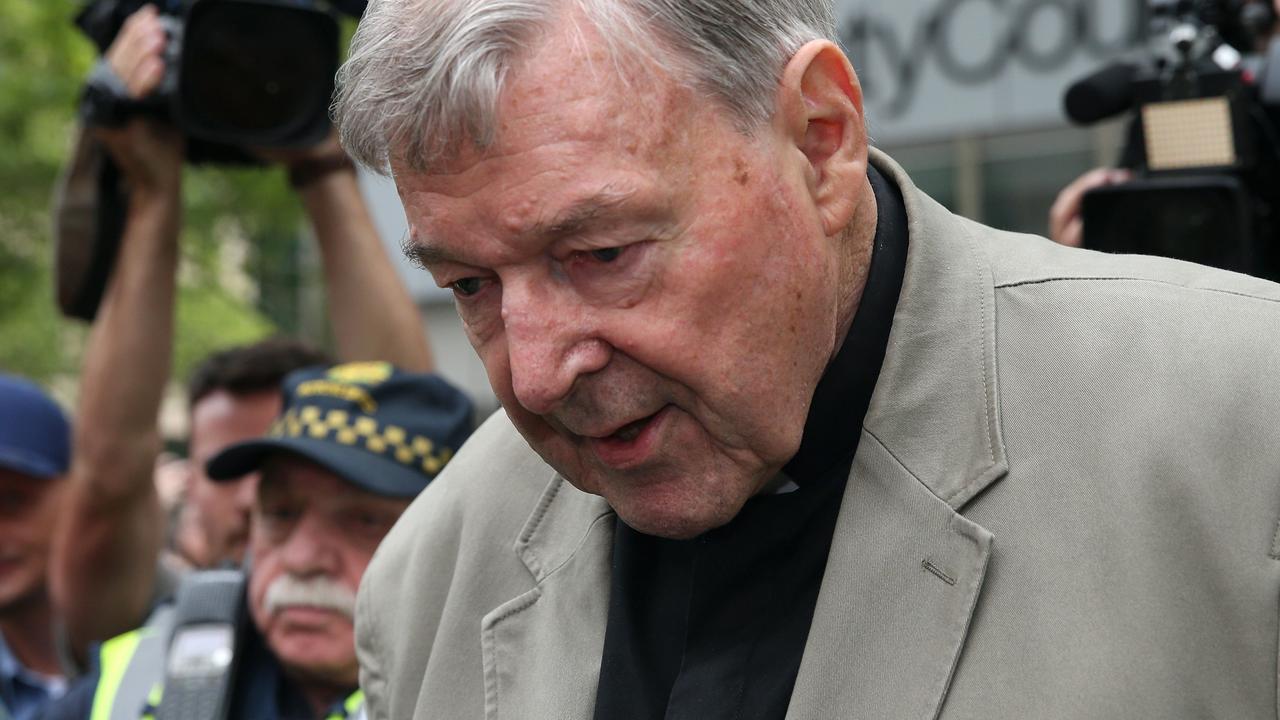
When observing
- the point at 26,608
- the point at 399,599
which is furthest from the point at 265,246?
the point at 399,599

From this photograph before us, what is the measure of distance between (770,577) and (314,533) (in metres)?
1.58

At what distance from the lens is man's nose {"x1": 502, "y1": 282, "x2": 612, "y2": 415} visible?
161 centimetres

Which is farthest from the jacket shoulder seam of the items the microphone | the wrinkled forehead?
the microphone

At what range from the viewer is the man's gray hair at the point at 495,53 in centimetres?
155

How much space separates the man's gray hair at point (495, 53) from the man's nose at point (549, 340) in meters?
0.17

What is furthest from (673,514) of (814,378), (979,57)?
(979,57)

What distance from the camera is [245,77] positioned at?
3.60 meters

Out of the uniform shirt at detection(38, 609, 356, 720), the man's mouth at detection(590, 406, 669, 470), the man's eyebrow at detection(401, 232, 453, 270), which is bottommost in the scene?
the uniform shirt at detection(38, 609, 356, 720)

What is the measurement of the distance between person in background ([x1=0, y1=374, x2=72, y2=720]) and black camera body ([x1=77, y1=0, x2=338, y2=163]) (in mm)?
977

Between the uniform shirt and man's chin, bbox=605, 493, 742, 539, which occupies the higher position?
man's chin, bbox=605, 493, 742, 539

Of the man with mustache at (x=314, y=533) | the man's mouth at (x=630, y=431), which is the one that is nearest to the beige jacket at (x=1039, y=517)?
the man's mouth at (x=630, y=431)

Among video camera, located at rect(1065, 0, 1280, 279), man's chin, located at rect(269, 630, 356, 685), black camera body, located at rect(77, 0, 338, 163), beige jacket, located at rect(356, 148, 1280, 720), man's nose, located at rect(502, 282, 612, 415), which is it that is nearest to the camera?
beige jacket, located at rect(356, 148, 1280, 720)

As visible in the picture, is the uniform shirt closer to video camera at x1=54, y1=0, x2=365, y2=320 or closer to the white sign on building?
video camera at x1=54, y1=0, x2=365, y2=320

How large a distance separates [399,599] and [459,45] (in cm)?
87
